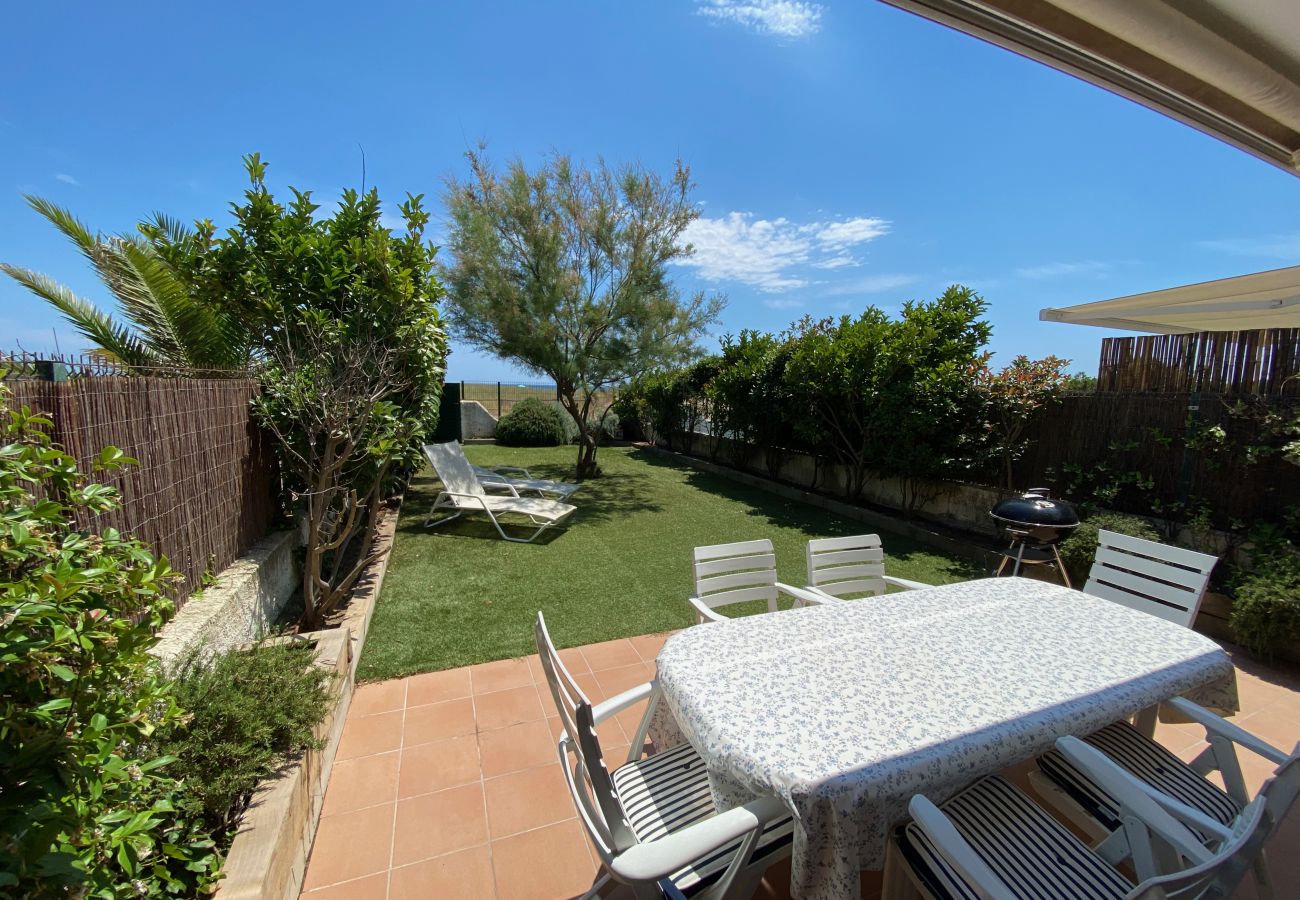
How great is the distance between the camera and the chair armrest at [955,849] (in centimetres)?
112

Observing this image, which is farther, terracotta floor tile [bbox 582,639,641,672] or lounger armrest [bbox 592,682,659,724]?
terracotta floor tile [bbox 582,639,641,672]

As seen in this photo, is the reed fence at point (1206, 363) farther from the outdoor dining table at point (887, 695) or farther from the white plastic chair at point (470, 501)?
the white plastic chair at point (470, 501)

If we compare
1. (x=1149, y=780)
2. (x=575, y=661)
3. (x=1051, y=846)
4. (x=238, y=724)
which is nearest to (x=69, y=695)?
(x=238, y=724)

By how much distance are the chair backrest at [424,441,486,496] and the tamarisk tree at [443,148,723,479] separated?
2.45 meters

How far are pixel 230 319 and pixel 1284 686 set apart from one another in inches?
333

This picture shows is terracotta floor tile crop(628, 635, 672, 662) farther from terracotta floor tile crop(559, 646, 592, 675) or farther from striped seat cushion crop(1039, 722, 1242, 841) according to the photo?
striped seat cushion crop(1039, 722, 1242, 841)

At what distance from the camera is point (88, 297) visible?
4652 millimetres

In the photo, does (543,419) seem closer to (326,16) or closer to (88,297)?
(88,297)

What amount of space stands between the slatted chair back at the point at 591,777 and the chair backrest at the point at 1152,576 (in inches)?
112

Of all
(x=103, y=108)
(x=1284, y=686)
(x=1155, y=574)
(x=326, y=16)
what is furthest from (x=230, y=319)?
(x=1284, y=686)

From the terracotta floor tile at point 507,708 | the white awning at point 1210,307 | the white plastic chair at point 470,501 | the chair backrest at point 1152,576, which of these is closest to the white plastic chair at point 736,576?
the terracotta floor tile at point 507,708

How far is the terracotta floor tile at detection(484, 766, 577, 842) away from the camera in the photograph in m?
2.07

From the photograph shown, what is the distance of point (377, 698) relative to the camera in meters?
2.88

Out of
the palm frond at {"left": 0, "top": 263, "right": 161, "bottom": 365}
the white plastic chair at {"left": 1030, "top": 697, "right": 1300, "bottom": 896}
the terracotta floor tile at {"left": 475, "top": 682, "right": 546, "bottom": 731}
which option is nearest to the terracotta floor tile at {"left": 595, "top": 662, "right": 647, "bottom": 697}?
the terracotta floor tile at {"left": 475, "top": 682, "right": 546, "bottom": 731}
